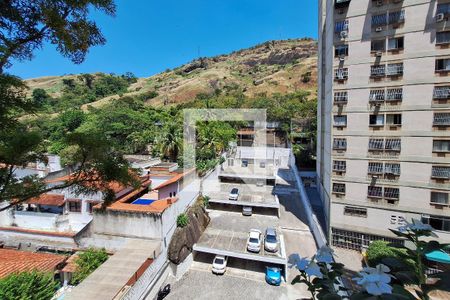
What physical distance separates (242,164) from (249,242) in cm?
1753

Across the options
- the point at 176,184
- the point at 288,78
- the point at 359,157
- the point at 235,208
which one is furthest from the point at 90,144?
the point at 288,78

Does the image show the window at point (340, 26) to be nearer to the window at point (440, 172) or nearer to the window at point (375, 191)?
the window at point (440, 172)

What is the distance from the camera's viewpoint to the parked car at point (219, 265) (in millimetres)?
16328

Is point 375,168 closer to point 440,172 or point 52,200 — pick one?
point 440,172

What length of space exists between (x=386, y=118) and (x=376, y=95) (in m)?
1.81

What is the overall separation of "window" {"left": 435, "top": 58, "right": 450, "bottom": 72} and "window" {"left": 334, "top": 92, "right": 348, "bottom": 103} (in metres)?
5.42

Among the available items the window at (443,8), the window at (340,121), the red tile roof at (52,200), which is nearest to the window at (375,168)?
the window at (340,121)

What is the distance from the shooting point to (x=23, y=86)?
5.53 meters

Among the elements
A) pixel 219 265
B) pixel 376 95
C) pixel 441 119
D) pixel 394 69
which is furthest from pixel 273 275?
pixel 394 69

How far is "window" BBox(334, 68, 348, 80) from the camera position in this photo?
1838cm

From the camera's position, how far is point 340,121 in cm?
1892

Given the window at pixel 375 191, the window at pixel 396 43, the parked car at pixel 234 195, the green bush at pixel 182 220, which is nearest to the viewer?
the green bush at pixel 182 220

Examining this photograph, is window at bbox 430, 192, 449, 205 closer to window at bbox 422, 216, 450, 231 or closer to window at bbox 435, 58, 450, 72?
window at bbox 422, 216, 450, 231

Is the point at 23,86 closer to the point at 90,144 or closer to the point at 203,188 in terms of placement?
the point at 90,144
